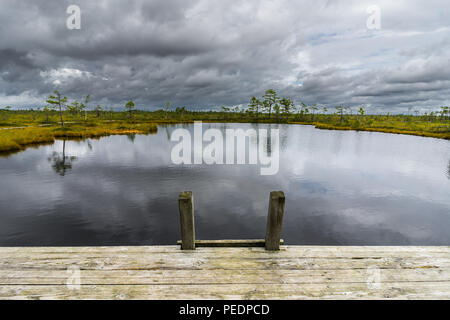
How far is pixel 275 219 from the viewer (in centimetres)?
586

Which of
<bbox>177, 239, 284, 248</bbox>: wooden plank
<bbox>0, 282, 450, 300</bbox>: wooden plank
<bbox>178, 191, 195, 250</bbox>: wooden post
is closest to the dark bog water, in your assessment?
<bbox>177, 239, 284, 248</bbox>: wooden plank

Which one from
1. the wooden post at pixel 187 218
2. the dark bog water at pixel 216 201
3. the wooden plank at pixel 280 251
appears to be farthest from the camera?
the dark bog water at pixel 216 201

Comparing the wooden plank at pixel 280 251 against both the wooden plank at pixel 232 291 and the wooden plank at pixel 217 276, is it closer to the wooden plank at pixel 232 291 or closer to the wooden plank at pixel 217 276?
the wooden plank at pixel 217 276

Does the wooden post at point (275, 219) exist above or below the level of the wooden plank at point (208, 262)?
above

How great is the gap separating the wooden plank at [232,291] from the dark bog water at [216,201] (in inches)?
235

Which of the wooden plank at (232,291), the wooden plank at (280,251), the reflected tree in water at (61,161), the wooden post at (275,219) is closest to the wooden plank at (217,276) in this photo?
the wooden plank at (232,291)

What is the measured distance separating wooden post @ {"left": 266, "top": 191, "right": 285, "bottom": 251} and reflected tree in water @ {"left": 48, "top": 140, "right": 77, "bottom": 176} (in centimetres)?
2297

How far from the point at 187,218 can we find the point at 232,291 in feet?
6.72

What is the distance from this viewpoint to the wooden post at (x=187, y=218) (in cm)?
568

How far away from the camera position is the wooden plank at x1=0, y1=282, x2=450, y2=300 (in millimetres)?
4613

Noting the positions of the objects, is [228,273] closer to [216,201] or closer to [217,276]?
[217,276]
